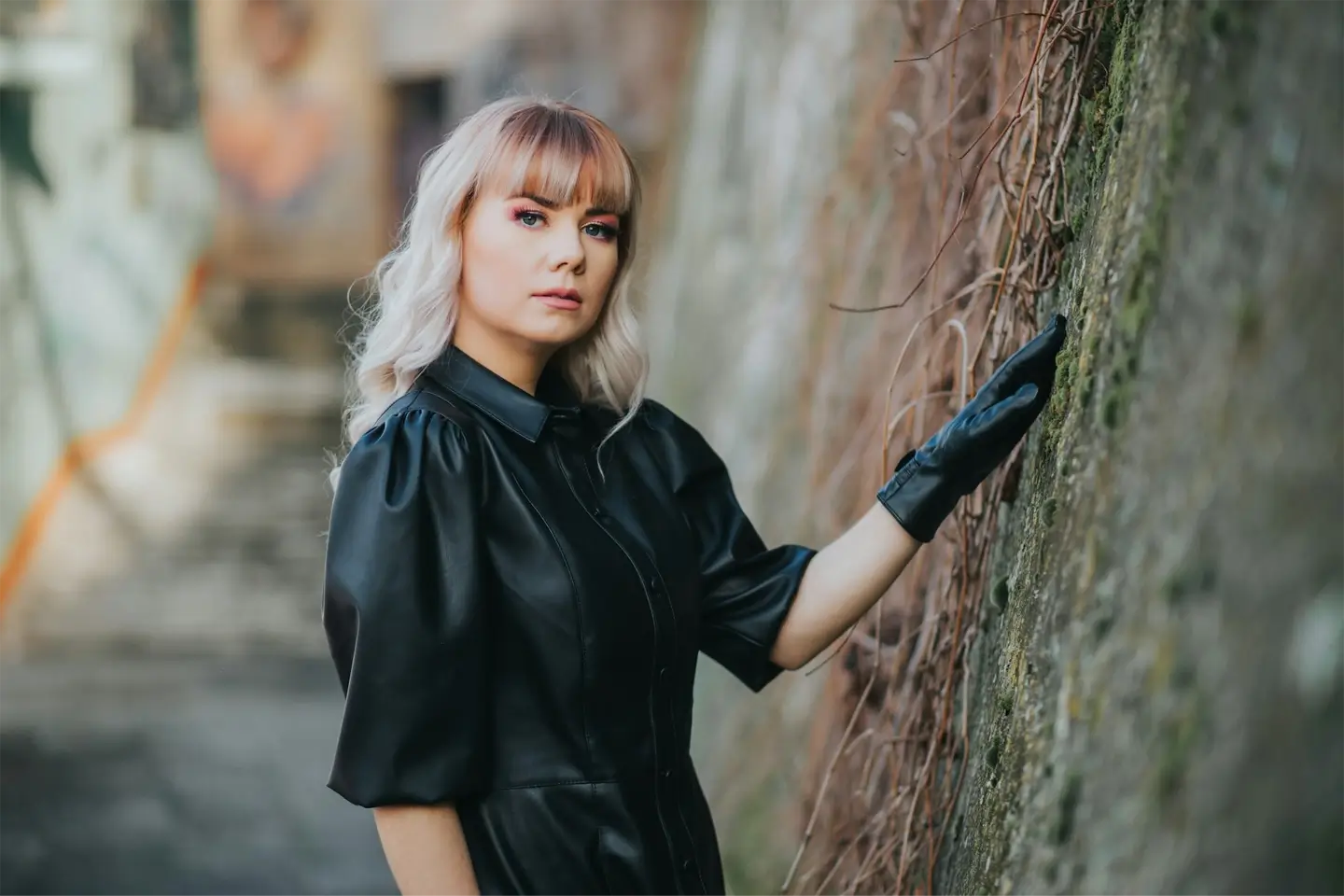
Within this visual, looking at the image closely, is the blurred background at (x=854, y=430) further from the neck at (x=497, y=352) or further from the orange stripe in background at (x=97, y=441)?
the neck at (x=497, y=352)

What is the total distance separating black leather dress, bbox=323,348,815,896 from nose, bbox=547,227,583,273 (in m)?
0.13

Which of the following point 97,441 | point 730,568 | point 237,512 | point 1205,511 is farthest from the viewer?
point 237,512

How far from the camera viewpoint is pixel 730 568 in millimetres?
1580

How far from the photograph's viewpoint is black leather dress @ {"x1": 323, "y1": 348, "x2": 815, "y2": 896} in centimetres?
132

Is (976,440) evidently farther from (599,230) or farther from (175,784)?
(175,784)

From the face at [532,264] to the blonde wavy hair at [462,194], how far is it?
13mm

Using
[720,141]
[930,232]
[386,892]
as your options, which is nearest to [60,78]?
[720,141]

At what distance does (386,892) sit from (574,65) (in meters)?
5.99

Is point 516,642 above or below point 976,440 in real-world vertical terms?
below

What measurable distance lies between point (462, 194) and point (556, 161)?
0.10 m

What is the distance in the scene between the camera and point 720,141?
19.0 ft

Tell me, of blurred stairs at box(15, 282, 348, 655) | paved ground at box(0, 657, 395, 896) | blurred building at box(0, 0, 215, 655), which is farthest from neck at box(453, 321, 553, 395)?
blurred building at box(0, 0, 215, 655)

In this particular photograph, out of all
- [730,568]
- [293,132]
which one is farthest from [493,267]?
[293,132]

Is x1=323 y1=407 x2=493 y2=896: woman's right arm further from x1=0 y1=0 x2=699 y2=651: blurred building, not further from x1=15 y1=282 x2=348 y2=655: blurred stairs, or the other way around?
x1=15 y1=282 x2=348 y2=655: blurred stairs
